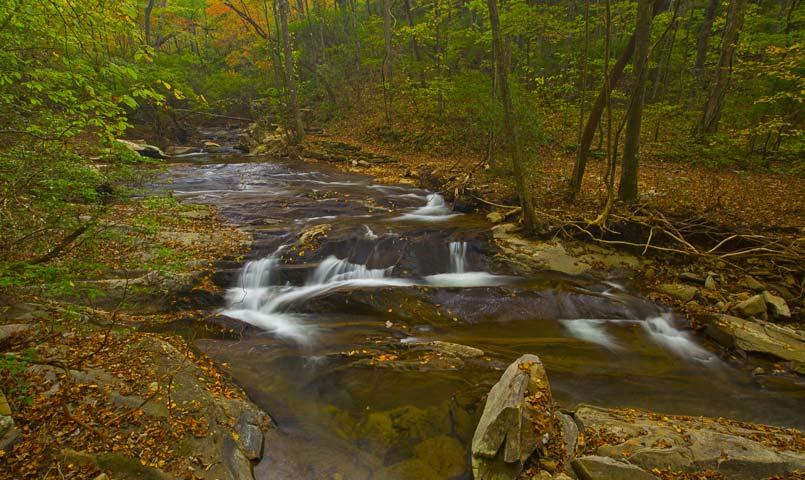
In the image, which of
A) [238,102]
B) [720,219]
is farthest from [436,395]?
[238,102]

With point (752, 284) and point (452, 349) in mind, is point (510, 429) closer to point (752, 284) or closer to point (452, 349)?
point (452, 349)

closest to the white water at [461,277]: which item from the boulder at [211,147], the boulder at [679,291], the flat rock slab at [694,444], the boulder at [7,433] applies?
the boulder at [679,291]

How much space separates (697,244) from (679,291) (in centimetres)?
160

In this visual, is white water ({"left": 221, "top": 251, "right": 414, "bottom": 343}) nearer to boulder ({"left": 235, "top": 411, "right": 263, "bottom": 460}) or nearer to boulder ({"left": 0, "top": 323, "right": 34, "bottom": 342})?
boulder ({"left": 235, "top": 411, "right": 263, "bottom": 460})

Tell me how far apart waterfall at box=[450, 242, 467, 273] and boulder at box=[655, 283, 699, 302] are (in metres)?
4.07

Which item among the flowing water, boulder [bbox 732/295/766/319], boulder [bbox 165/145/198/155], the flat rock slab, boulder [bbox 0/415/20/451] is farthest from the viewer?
boulder [bbox 165/145/198/155]

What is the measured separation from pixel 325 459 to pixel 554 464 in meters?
2.51

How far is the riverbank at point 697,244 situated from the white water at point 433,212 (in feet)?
1.06

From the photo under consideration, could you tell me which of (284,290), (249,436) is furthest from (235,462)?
(284,290)

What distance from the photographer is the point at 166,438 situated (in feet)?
13.0

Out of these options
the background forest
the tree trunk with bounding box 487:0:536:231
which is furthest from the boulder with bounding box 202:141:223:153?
the tree trunk with bounding box 487:0:536:231

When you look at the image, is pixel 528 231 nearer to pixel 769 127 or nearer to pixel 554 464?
pixel 554 464

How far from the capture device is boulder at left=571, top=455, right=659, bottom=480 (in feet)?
12.2

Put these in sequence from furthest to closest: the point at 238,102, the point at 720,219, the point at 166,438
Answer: the point at 238,102 → the point at 720,219 → the point at 166,438
